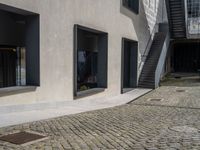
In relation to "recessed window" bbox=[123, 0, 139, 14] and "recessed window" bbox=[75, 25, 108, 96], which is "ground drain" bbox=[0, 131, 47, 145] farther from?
"recessed window" bbox=[123, 0, 139, 14]

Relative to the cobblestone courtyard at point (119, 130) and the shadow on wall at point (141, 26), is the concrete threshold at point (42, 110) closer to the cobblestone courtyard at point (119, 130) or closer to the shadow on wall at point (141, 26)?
the cobblestone courtyard at point (119, 130)

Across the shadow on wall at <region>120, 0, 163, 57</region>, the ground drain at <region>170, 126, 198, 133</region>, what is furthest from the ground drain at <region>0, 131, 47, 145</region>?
the shadow on wall at <region>120, 0, 163, 57</region>

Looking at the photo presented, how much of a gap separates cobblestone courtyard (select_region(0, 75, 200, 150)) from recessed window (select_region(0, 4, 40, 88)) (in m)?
1.88

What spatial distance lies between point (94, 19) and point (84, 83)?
3232 millimetres

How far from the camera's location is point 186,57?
32.9m

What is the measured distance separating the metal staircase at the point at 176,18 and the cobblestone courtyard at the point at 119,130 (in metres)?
13.4

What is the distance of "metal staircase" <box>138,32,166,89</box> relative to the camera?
18812mm

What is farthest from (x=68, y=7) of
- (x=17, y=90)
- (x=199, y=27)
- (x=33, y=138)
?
(x=199, y=27)

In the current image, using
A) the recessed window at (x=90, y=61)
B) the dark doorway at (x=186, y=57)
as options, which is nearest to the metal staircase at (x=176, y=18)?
the dark doorway at (x=186, y=57)

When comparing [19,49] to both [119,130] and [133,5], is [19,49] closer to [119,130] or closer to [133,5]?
[119,130]

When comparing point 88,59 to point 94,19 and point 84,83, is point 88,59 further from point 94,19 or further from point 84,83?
point 94,19

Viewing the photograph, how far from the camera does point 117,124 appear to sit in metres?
7.87

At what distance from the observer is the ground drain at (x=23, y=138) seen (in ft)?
19.0

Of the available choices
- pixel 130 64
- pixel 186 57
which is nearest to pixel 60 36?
pixel 130 64
